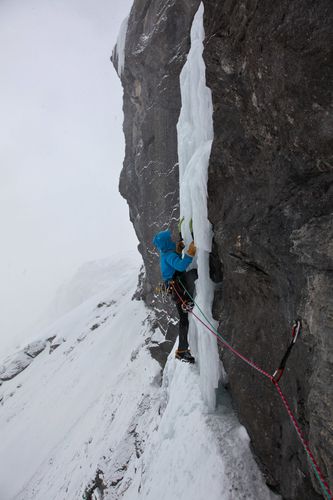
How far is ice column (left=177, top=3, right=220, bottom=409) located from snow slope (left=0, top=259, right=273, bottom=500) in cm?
67

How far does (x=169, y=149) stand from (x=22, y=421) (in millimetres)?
16040

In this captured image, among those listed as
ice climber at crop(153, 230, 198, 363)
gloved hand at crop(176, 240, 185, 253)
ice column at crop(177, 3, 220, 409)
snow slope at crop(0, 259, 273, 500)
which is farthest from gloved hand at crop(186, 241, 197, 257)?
snow slope at crop(0, 259, 273, 500)

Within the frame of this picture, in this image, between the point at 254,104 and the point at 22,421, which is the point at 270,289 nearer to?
the point at 254,104

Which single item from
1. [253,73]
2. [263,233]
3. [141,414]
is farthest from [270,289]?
[141,414]

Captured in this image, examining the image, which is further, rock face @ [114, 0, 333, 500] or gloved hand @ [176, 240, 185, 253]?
gloved hand @ [176, 240, 185, 253]

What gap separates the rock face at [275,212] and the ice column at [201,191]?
8.7 inches

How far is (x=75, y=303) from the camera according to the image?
57.7 metres

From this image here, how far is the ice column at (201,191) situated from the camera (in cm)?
514

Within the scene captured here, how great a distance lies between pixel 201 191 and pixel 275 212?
168cm

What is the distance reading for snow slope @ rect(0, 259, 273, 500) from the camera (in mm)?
5109

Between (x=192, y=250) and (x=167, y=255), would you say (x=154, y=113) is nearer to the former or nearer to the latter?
(x=167, y=255)

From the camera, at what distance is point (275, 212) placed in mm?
3582

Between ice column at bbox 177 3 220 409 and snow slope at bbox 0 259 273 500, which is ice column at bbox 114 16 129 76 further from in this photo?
snow slope at bbox 0 259 273 500

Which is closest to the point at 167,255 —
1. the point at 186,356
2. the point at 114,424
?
the point at 186,356
